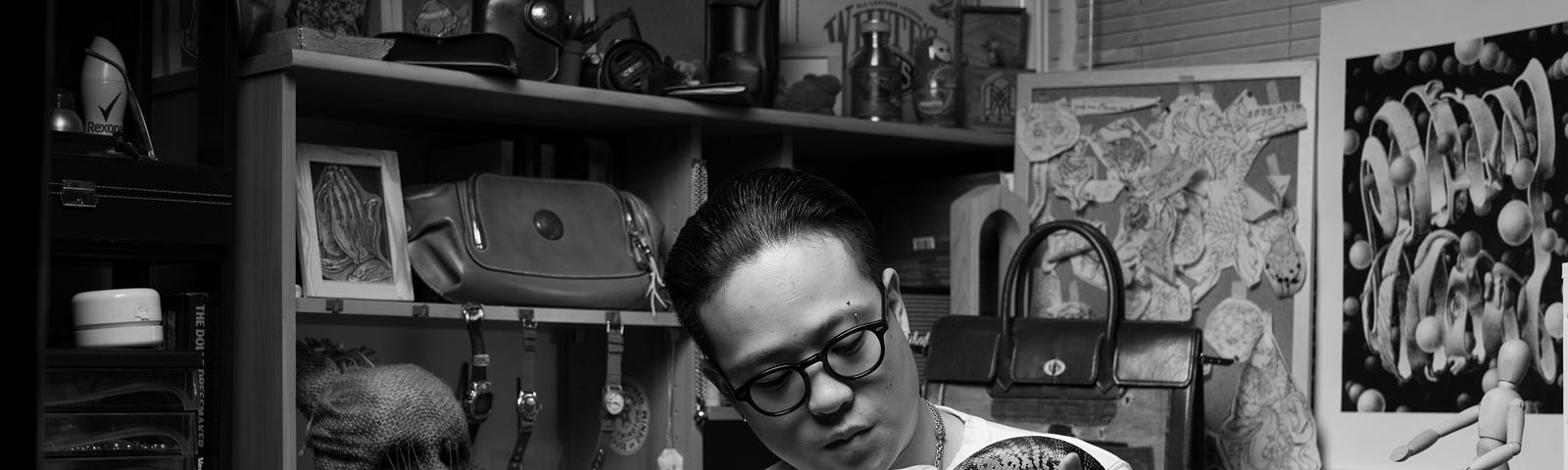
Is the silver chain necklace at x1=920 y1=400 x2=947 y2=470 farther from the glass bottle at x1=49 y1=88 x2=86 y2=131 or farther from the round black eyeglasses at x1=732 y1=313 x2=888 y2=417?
the glass bottle at x1=49 y1=88 x2=86 y2=131

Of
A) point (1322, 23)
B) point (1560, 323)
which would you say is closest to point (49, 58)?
point (1560, 323)

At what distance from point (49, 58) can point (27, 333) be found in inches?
1.8

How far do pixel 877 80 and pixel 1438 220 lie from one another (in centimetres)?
95

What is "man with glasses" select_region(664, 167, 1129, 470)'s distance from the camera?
1172mm

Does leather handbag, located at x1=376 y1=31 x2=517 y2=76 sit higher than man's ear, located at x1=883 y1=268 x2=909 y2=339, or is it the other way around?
leather handbag, located at x1=376 y1=31 x2=517 y2=76

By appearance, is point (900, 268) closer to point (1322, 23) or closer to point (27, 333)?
point (1322, 23)

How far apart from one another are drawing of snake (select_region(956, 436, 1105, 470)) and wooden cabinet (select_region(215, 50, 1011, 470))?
4.07 feet

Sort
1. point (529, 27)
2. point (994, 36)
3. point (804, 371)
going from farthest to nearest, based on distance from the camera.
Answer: point (994, 36) → point (529, 27) → point (804, 371)

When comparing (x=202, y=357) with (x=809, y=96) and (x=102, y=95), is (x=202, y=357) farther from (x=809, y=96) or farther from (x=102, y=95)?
(x=809, y=96)

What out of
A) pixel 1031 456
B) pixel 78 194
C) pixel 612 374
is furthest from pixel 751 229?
pixel 612 374

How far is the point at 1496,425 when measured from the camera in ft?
5.93

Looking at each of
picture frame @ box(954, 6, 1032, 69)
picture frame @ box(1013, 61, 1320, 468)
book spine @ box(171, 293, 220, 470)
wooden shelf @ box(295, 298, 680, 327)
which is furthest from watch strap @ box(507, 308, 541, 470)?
picture frame @ box(954, 6, 1032, 69)

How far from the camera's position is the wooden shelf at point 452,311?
79.4 inches

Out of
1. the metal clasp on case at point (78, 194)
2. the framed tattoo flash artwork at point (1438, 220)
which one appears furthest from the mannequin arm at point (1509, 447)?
the metal clasp on case at point (78, 194)
